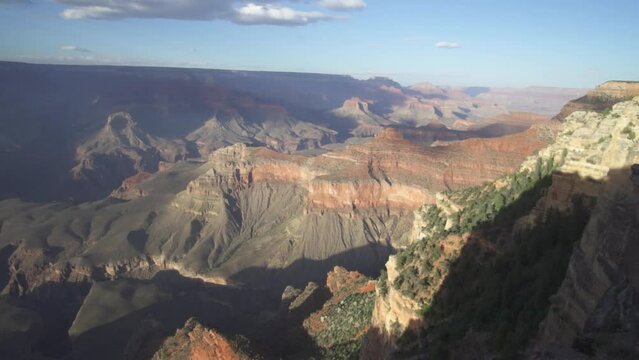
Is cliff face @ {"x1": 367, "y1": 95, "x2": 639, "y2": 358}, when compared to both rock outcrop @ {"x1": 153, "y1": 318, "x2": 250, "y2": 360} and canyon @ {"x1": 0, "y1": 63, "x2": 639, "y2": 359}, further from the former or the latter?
rock outcrop @ {"x1": 153, "y1": 318, "x2": 250, "y2": 360}

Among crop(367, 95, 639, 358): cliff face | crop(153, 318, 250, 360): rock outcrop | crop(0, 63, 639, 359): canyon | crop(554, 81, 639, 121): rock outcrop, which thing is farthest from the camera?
crop(554, 81, 639, 121): rock outcrop

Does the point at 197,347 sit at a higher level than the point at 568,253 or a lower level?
lower

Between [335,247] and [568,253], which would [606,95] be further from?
[568,253]

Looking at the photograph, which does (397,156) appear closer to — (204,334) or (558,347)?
(204,334)

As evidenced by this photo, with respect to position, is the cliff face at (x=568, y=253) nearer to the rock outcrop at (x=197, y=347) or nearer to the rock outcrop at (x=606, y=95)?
the rock outcrop at (x=197, y=347)

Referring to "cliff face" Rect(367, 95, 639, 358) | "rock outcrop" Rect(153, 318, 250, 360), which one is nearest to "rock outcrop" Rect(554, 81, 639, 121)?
"cliff face" Rect(367, 95, 639, 358)

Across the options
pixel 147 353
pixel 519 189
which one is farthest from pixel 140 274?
pixel 519 189

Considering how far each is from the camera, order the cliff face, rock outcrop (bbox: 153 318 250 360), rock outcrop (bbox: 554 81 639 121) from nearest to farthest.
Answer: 1. the cliff face
2. rock outcrop (bbox: 153 318 250 360)
3. rock outcrop (bbox: 554 81 639 121)

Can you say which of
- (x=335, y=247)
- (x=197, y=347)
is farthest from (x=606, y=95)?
(x=197, y=347)
